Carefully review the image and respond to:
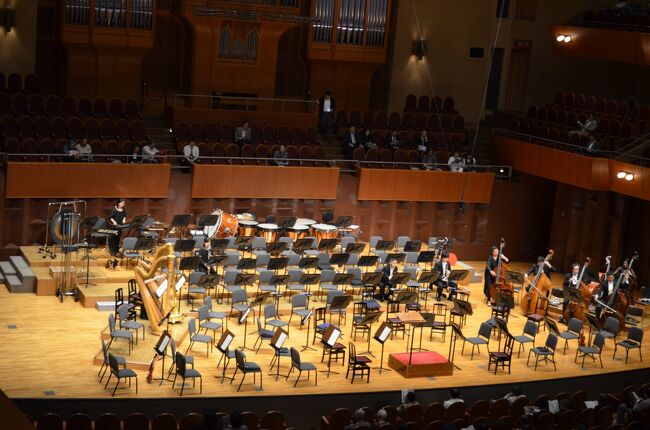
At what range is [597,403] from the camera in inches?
434

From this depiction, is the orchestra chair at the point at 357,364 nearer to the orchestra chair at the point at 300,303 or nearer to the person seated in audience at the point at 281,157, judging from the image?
the orchestra chair at the point at 300,303

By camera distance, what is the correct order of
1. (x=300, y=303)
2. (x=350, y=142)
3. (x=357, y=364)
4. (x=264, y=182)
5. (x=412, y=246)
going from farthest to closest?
1. (x=350, y=142)
2. (x=264, y=182)
3. (x=412, y=246)
4. (x=300, y=303)
5. (x=357, y=364)

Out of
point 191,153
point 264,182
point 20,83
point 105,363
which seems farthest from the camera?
point 264,182

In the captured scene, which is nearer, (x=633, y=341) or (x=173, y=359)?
(x=173, y=359)

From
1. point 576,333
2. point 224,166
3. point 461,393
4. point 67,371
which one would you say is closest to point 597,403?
point 461,393

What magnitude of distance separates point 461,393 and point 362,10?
37.1 feet

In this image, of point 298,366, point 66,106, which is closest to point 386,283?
point 298,366

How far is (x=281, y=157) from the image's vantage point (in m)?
18.3

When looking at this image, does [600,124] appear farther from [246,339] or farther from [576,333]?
[246,339]

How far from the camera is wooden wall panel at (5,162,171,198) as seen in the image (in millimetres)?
16141

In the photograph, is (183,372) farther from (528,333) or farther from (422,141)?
(422,141)

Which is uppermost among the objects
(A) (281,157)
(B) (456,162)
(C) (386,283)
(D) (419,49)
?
(D) (419,49)

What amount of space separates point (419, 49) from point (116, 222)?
9164 millimetres

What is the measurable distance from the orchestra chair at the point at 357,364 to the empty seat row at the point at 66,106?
771cm
